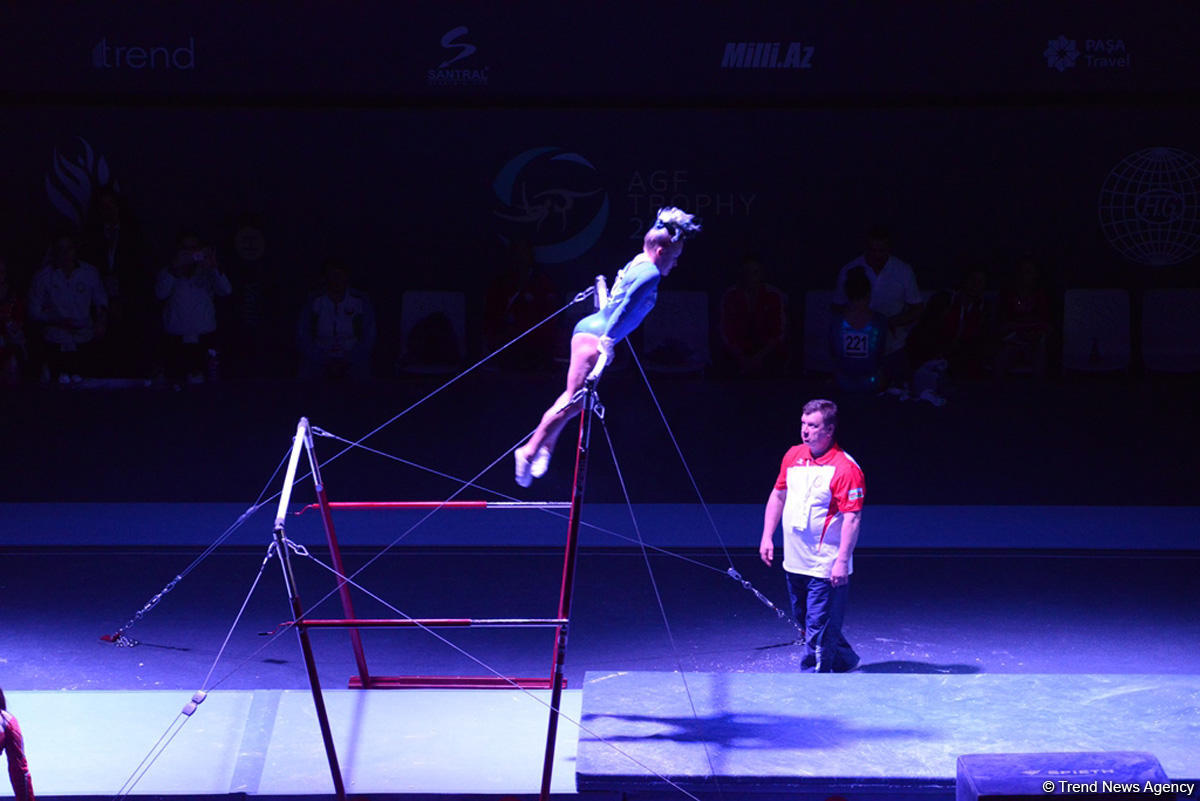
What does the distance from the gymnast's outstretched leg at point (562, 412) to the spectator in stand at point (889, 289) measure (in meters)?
6.46

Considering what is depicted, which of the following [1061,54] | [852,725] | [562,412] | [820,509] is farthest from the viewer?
[1061,54]

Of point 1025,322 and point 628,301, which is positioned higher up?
point 1025,322

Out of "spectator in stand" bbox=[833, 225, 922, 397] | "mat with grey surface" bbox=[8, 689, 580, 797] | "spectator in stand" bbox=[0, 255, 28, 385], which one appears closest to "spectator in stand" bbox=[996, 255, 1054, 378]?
"spectator in stand" bbox=[833, 225, 922, 397]

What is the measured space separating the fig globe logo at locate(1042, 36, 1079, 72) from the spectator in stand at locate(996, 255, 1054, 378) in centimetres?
180

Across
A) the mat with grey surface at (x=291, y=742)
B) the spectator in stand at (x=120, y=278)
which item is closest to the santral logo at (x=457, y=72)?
the spectator in stand at (x=120, y=278)

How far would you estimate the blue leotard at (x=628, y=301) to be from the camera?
15.6 feet

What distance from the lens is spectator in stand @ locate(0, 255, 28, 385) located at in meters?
10.7

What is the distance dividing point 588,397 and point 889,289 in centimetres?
704

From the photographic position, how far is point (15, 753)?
13.5 ft

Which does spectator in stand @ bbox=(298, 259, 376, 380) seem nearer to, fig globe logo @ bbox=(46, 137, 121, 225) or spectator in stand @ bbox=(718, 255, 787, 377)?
fig globe logo @ bbox=(46, 137, 121, 225)

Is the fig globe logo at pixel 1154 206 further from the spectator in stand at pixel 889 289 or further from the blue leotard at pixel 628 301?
the blue leotard at pixel 628 301

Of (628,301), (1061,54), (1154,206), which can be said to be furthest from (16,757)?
(1154,206)

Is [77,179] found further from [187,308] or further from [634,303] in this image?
[634,303]

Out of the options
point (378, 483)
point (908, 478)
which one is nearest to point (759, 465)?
point (908, 478)
